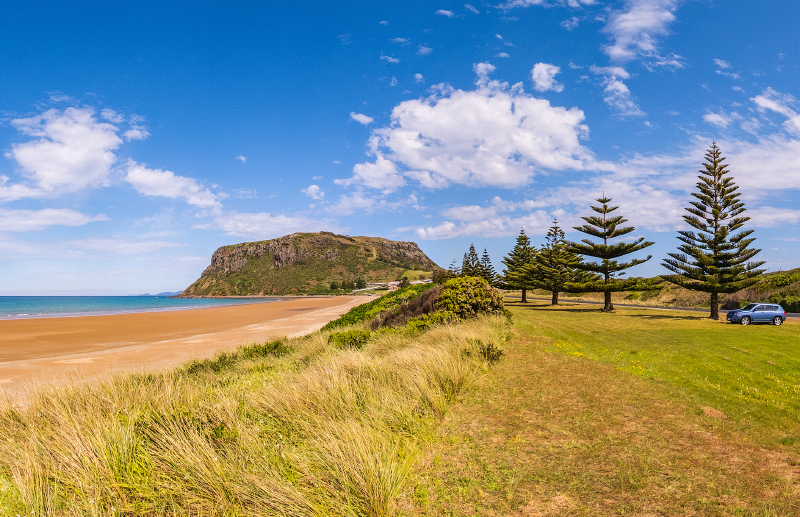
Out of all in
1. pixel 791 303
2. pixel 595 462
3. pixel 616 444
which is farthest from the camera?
pixel 791 303

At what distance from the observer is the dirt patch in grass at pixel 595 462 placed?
3.53 metres

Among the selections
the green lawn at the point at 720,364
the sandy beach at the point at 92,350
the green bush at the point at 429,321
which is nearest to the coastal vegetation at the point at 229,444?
the sandy beach at the point at 92,350

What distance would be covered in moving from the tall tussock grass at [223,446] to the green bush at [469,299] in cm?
777

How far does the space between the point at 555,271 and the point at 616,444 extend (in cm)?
3435

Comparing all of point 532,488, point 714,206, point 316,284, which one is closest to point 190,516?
point 532,488

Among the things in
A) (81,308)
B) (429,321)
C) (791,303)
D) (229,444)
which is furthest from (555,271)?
(81,308)

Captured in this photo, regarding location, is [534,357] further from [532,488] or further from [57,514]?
[57,514]

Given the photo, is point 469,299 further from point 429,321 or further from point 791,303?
point 791,303

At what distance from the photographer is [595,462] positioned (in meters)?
4.29

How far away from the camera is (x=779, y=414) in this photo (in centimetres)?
592

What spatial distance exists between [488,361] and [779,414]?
16.0 ft

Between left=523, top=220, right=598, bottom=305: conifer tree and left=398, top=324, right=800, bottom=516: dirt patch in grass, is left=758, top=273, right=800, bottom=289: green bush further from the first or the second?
left=398, top=324, right=800, bottom=516: dirt patch in grass

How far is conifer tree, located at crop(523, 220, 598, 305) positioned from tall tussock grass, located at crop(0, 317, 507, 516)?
108ft

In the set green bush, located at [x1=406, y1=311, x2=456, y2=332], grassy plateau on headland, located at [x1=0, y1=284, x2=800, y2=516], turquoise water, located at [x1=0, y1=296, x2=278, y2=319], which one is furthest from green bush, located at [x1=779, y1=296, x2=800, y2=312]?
turquoise water, located at [x1=0, y1=296, x2=278, y2=319]
